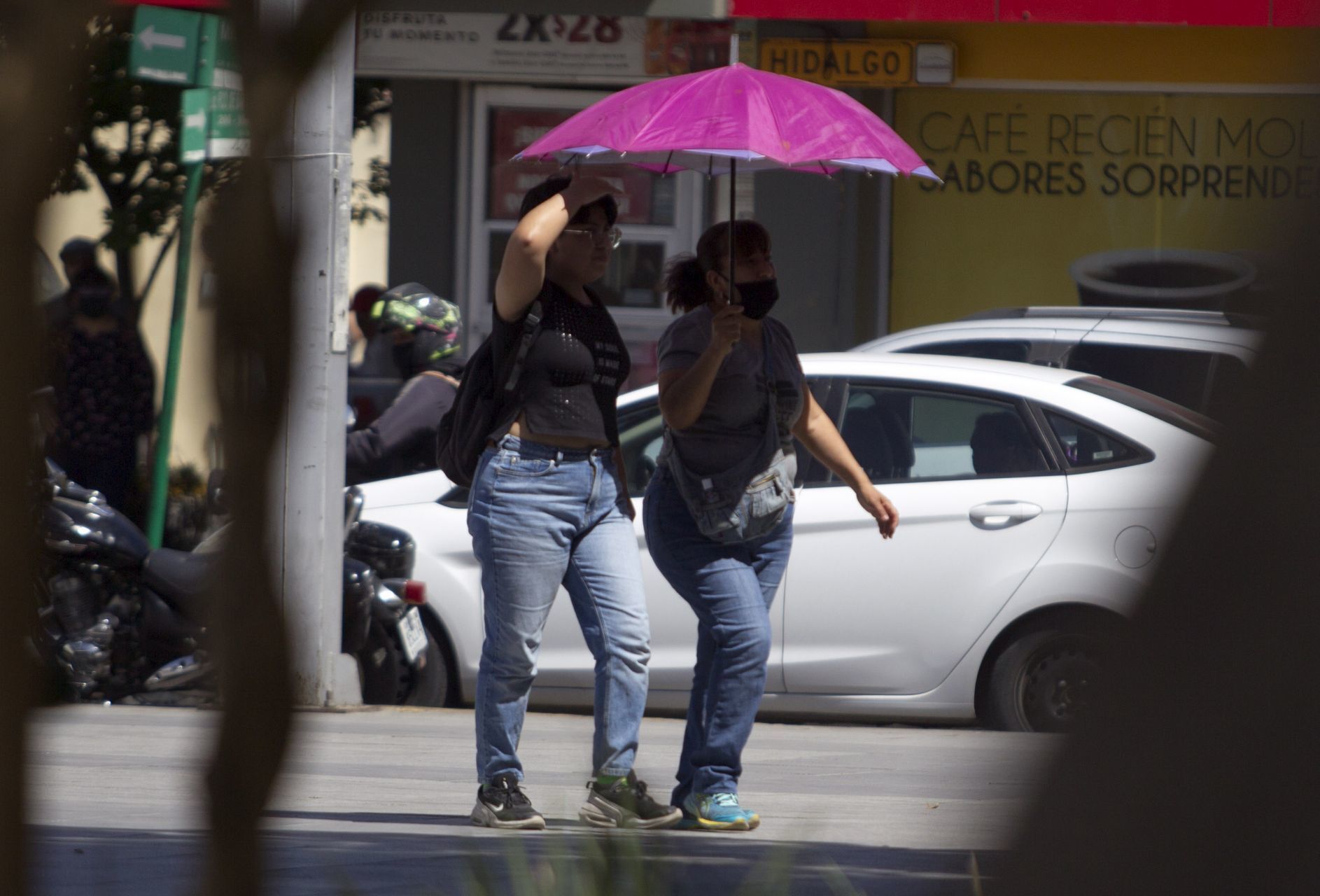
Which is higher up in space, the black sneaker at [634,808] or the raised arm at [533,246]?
the raised arm at [533,246]

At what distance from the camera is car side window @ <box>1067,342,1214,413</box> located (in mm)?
7496

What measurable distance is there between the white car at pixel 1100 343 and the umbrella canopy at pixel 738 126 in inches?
101

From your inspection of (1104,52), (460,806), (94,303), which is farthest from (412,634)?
(1104,52)

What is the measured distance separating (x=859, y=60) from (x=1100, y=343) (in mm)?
3844

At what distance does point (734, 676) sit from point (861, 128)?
154cm

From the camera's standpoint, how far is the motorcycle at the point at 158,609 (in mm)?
7293

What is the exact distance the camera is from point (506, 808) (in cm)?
487

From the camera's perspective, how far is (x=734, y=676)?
16.2ft

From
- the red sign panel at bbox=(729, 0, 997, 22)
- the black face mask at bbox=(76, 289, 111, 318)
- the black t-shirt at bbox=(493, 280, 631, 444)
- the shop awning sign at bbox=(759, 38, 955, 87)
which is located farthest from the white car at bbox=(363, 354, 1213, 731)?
the shop awning sign at bbox=(759, 38, 955, 87)

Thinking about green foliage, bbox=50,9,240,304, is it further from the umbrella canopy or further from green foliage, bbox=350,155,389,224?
the umbrella canopy

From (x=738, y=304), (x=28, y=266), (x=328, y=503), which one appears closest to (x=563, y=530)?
(x=738, y=304)

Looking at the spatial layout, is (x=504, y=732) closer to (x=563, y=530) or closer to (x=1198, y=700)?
(x=563, y=530)

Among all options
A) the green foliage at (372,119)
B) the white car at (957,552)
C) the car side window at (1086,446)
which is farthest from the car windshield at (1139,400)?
the green foliage at (372,119)

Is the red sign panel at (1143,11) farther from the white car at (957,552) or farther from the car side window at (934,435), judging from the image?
the car side window at (934,435)
